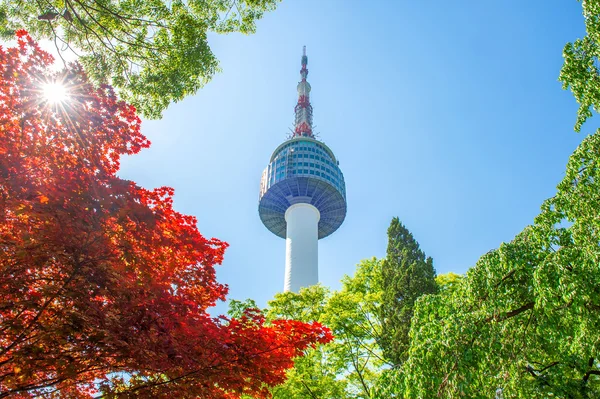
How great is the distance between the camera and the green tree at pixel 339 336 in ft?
47.7

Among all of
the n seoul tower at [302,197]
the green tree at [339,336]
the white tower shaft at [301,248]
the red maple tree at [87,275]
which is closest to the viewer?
the red maple tree at [87,275]

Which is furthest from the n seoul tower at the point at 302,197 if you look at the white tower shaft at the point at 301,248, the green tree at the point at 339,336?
the green tree at the point at 339,336

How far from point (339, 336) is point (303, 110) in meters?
55.6

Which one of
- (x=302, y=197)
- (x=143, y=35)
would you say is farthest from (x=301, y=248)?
(x=143, y=35)

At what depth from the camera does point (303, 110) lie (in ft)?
224

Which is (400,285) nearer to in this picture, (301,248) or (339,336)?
(339,336)

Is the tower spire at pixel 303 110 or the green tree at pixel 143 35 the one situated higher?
the tower spire at pixel 303 110

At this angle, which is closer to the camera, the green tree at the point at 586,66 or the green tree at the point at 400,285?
the green tree at the point at 586,66

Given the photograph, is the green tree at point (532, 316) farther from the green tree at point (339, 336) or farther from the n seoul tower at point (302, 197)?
the n seoul tower at point (302, 197)

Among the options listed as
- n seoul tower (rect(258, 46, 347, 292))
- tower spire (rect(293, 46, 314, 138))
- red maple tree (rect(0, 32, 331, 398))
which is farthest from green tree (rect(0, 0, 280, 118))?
tower spire (rect(293, 46, 314, 138))

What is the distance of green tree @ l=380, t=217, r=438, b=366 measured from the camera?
1530 cm

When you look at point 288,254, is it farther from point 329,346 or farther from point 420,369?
point 420,369

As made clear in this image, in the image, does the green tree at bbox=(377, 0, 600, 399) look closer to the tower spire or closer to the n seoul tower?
the n seoul tower

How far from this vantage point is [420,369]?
20.8 ft
